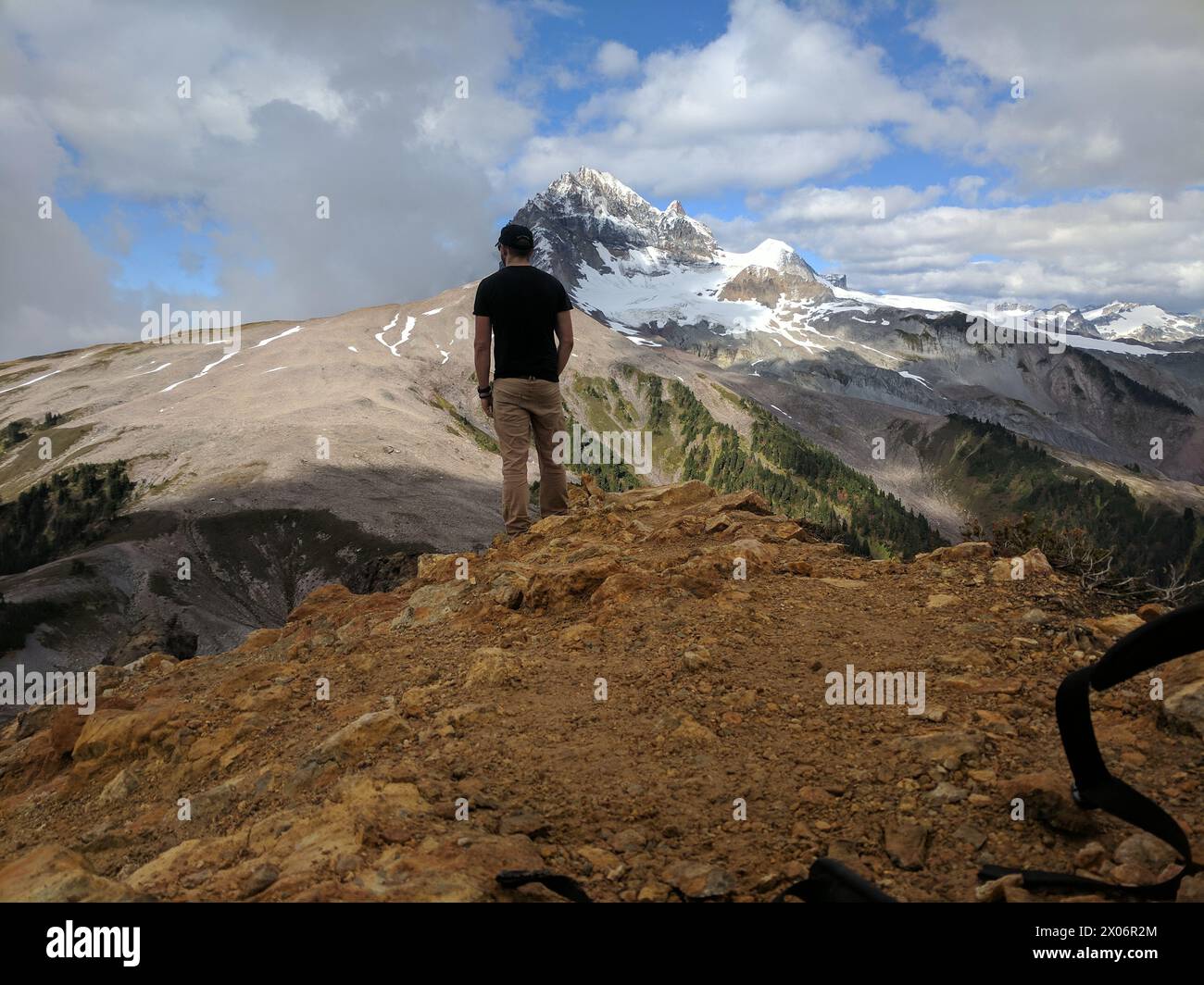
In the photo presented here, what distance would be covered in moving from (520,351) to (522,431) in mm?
1227

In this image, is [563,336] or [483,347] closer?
[483,347]

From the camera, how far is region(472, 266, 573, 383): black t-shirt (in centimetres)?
1110

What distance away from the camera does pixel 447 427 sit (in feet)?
383

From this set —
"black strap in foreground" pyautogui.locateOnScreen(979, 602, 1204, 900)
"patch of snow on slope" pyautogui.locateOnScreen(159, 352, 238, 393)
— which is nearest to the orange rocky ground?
"black strap in foreground" pyautogui.locateOnScreen(979, 602, 1204, 900)

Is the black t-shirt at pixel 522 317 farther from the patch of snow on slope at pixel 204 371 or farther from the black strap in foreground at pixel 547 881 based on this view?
the patch of snow on slope at pixel 204 371

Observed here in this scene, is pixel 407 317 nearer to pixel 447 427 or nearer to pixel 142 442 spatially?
pixel 447 427

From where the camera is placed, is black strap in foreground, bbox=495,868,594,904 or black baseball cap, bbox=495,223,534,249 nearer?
black strap in foreground, bbox=495,868,594,904

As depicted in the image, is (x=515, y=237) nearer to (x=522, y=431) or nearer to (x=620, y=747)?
(x=522, y=431)

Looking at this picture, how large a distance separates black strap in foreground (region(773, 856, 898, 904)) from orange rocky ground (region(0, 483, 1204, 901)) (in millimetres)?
546

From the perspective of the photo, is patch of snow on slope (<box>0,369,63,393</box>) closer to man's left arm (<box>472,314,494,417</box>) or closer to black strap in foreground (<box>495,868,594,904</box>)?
man's left arm (<box>472,314,494,417</box>)

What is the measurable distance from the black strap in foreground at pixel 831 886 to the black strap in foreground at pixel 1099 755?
2.90ft

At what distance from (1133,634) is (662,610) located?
5586mm

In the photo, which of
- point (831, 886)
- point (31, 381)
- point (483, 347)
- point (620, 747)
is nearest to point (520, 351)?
point (483, 347)

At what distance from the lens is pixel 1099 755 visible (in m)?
3.57
